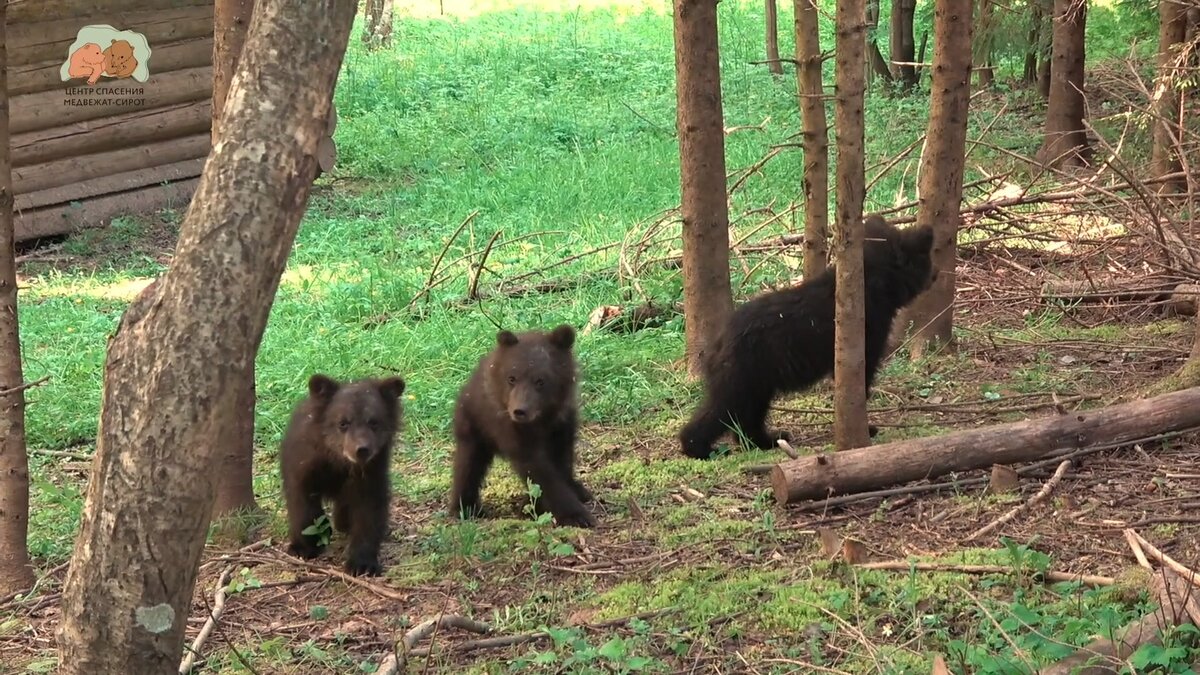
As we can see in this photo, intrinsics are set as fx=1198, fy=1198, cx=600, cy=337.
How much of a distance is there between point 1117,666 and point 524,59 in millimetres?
20836

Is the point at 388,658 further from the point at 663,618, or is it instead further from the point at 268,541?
the point at 268,541

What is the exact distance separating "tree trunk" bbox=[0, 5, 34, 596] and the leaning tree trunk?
0.86 meters

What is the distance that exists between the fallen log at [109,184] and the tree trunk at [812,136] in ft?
28.3

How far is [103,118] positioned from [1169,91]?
39.8 ft

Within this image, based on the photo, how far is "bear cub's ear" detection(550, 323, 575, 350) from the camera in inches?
258

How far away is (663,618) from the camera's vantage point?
4.77m

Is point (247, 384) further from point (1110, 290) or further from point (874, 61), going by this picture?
point (874, 61)

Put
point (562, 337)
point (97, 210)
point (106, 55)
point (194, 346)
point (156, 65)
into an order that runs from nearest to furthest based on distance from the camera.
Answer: point (194, 346), point (562, 337), point (97, 210), point (106, 55), point (156, 65)

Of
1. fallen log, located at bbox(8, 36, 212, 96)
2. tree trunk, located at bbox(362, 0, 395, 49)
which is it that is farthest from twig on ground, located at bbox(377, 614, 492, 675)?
tree trunk, located at bbox(362, 0, 395, 49)

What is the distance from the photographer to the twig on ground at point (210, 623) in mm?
4510

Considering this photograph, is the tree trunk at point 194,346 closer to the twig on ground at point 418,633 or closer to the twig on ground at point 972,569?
the twig on ground at point 418,633

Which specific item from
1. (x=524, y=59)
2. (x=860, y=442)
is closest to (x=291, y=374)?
(x=860, y=442)

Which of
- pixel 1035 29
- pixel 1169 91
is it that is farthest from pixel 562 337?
pixel 1035 29

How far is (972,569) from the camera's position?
4750 mm
